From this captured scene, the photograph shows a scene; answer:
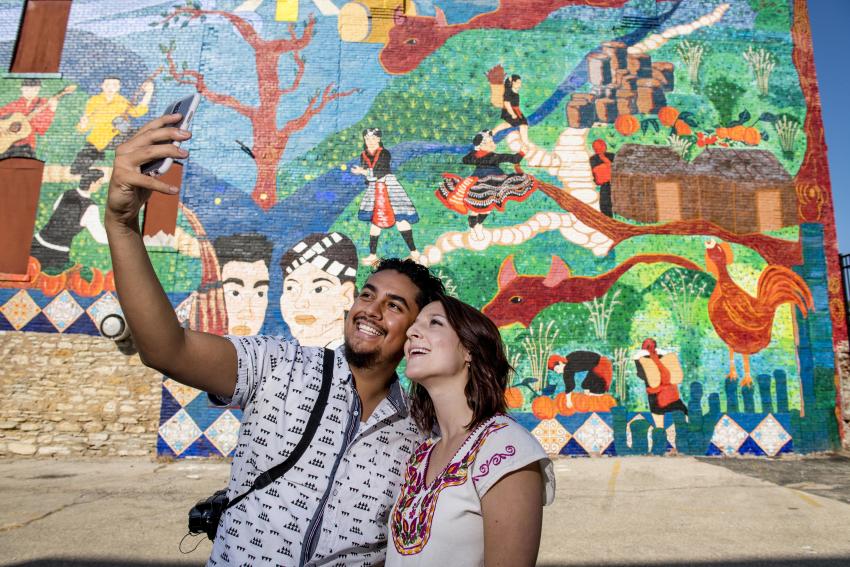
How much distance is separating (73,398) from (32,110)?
5.52 metres

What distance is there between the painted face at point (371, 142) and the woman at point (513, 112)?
2.28 meters

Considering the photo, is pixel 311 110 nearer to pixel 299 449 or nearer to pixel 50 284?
pixel 50 284

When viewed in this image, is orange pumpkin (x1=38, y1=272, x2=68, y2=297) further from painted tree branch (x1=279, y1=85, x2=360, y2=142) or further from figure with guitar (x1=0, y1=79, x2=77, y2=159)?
painted tree branch (x1=279, y1=85, x2=360, y2=142)

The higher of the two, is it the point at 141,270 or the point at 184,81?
the point at 184,81

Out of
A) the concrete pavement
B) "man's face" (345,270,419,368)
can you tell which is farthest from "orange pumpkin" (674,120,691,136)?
"man's face" (345,270,419,368)

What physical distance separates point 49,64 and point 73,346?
5.56 metres

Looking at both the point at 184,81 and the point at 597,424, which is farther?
the point at 184,81

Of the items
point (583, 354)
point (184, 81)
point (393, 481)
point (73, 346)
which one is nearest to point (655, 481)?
point (583, 354)

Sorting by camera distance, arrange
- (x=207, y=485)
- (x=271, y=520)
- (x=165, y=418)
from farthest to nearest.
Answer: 1. (x=165, y=418)
2. (x=207, y=485)
3. (x=271, y=520)

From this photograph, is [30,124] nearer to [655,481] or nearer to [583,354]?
[583,354]

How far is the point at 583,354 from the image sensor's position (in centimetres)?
917

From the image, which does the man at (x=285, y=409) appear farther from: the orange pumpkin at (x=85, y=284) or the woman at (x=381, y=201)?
the orange pumpkin at (x=85, y=284)

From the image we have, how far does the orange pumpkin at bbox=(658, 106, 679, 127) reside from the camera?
10039 mm

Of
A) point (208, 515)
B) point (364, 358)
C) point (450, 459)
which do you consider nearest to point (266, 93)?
point (364, 358)
